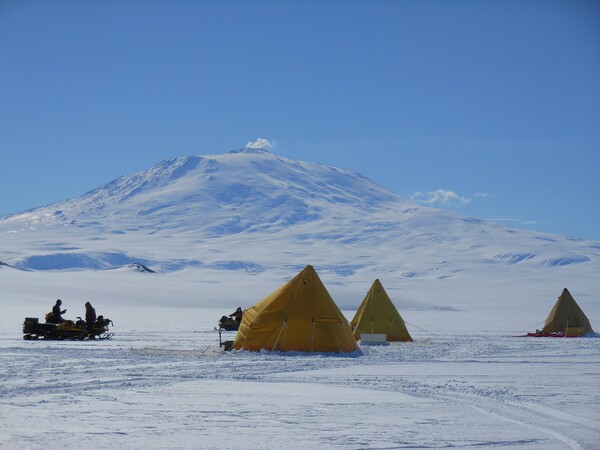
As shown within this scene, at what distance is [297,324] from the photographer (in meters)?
24.8

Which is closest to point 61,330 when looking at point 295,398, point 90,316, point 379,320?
point 90,316

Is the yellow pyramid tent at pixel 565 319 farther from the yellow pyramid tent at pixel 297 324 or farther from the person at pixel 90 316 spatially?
the person at pixel 90 316

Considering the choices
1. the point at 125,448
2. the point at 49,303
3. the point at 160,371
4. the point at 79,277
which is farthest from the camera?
the point at 79,277

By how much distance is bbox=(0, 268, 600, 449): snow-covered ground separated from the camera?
36.0ft

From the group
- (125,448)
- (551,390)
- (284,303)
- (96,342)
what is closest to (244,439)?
(125,448)

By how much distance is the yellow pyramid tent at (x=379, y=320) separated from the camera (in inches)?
1268

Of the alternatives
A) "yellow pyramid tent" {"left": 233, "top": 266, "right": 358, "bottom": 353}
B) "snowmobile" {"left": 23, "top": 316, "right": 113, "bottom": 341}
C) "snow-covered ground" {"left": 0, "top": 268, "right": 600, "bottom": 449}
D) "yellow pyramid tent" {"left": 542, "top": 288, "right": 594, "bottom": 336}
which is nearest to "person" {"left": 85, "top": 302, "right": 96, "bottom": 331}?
"snowmobile" {"left": 23, "top": 316, "right": 113, "bottom": 341}

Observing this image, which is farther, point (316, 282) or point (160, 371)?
point (316, 282)

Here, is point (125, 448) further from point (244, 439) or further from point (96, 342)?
point (96, 342)

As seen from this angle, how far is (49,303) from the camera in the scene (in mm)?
64438

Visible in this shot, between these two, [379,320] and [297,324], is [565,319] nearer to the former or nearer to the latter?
[379,320]

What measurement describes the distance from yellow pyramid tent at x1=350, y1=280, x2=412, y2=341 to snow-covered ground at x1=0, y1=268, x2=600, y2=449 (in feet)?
14.8

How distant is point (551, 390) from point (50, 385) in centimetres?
890

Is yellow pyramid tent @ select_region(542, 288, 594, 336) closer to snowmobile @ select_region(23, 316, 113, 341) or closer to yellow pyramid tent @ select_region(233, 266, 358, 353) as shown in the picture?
yellow pyramid tent @ select_region(233, 266, 358, 353)
